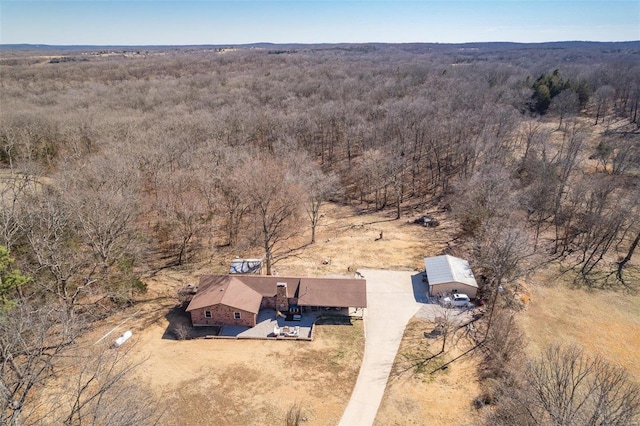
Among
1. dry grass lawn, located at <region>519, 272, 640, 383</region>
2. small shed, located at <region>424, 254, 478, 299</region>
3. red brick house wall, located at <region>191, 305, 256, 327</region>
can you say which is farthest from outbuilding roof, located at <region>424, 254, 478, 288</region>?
red brick house wall, located at <region>191, 305, 256, 327</region>

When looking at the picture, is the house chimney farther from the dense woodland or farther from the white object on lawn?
the white object on lawn

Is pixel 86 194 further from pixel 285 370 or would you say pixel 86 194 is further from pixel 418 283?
pixel 418 283

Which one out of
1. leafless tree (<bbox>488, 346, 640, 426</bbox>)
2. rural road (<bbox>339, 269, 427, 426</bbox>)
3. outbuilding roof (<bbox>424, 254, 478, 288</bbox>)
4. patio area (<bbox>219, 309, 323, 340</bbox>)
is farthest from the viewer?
outbuilding roof (<bbox>424, 254, 478, 288</bbox>)

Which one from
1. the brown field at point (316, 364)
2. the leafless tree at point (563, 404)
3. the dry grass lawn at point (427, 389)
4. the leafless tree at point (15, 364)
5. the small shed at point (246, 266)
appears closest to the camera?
the leafless tree at point (15, 364)

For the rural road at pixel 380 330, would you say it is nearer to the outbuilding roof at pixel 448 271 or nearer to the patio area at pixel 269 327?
the outbuilding roof at pixel 448 271

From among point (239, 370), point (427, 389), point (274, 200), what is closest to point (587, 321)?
point (427, 389)

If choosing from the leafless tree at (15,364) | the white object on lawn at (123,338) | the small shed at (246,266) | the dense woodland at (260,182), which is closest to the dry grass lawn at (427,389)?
the dense woodland at (260,182)

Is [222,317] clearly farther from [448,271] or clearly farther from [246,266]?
[448,271]
